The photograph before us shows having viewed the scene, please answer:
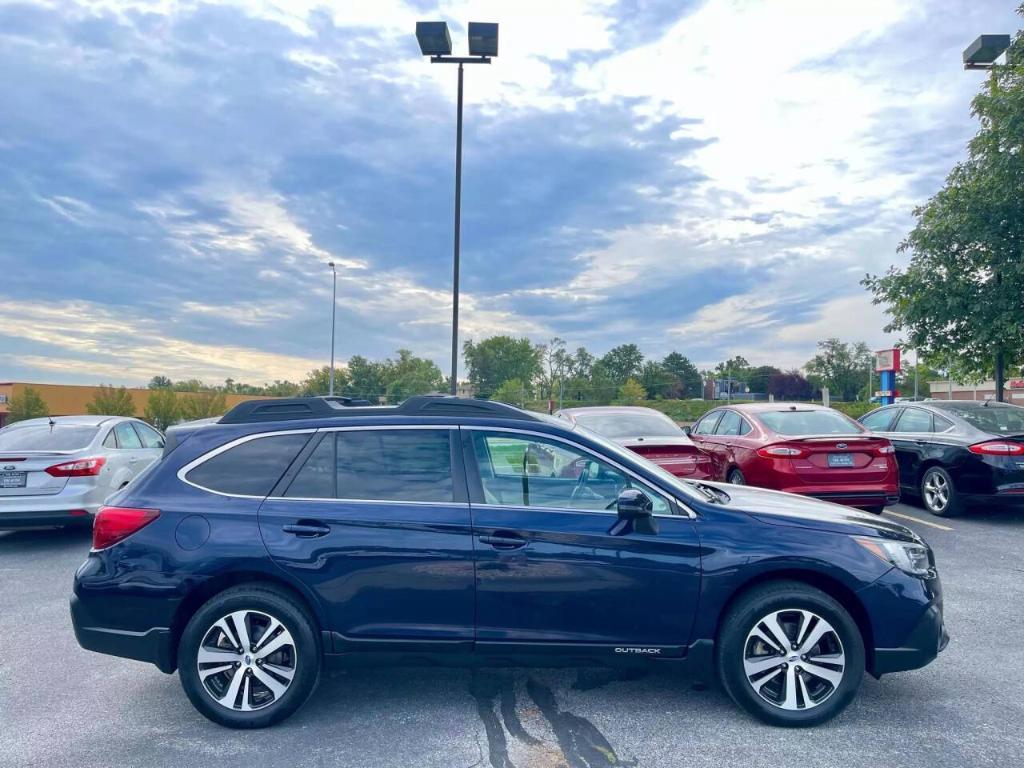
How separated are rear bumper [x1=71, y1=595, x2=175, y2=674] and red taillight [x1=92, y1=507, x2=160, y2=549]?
35 centimetres

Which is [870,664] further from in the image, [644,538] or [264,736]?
[264,736]

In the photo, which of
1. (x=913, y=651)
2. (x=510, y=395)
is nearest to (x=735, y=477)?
(x=913, y=651)

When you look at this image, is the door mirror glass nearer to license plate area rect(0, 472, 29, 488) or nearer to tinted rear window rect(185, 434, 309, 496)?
tinted rear window rect(185, 434, 309, 496)

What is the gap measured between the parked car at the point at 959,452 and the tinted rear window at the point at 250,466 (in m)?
8.94

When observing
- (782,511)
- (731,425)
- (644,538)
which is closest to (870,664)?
(782,511)

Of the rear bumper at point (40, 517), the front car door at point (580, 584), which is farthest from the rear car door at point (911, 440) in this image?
the rear bumper at point (40, 517)

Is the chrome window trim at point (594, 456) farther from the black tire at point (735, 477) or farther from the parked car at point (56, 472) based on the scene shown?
the parked car at point (56, 472)

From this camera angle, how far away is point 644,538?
3.74 m

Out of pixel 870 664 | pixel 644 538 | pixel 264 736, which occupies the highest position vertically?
pixel 644 538

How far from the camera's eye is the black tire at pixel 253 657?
12.2ft

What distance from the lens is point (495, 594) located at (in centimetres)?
371

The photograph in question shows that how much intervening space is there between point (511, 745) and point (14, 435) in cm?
796

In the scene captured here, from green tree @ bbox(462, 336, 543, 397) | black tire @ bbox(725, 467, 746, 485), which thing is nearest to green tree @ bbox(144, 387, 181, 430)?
green tree @ bbox(462, 336, 543, 397)

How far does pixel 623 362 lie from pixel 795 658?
94.9 metres
